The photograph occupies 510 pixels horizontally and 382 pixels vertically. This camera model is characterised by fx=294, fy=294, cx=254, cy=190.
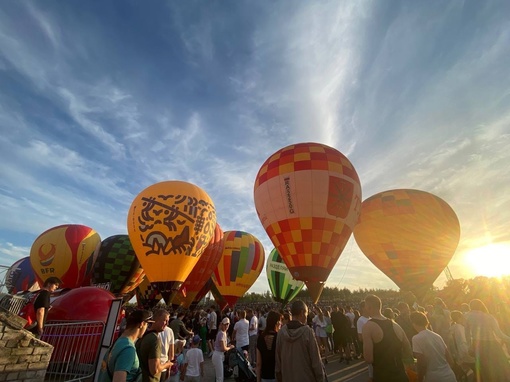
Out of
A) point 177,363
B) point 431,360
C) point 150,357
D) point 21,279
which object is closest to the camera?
point 150,357

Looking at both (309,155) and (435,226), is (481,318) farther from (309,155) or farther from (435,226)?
(435,226)

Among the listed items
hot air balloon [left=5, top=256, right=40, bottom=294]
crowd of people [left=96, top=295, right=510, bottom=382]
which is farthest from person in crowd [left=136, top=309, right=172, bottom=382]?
hot air balloon [left=5, top=256, right=40, bottom=294]

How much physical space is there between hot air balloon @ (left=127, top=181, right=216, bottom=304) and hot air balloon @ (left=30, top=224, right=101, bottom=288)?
20.6 ft

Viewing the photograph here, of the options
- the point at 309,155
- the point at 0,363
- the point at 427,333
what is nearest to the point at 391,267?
the point at 309,155

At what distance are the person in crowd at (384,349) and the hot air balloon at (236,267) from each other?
63.0 feet

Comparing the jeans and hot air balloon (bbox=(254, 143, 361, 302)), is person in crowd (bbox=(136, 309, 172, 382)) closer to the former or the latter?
the jeans

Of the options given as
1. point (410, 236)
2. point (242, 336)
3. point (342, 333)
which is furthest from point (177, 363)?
point (410, 236)

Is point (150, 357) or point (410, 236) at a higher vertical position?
point (410, 236)

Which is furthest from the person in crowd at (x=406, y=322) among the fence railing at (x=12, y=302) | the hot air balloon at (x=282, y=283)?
the hot air balloon at (x=282, y=283)

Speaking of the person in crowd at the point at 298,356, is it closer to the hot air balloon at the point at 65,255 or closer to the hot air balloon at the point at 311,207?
the hot air balloon at the point at 311,207

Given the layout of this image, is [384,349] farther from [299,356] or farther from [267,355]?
[267,355]

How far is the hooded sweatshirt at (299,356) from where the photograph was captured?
3508mm

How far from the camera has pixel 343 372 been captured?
8625 millimetres

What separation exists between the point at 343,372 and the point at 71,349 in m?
7.32
